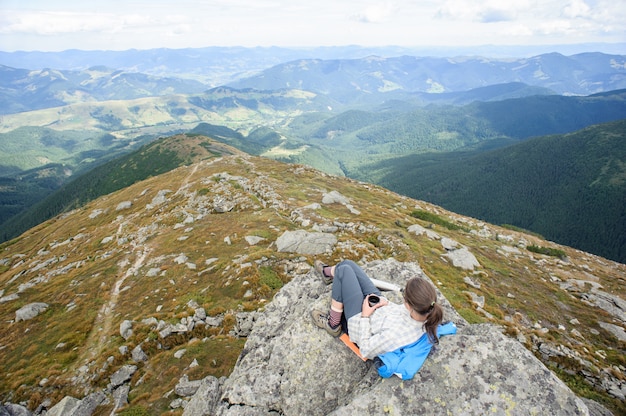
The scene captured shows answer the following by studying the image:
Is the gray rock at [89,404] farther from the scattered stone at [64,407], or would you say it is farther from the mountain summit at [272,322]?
the scattered stone at [64,407]

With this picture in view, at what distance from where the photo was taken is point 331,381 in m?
10.3

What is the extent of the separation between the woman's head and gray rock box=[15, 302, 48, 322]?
3807 cm

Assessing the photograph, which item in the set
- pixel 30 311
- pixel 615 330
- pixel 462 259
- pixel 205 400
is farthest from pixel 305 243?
pixel 30 311

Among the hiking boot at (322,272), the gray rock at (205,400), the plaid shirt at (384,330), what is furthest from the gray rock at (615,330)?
the gray rock at (205,400)

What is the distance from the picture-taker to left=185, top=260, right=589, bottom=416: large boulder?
26.9 feet

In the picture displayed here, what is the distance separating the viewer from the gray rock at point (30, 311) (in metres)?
29.2

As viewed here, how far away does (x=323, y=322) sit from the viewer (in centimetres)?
1135

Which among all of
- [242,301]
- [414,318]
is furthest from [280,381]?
[242,301]

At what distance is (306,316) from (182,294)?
1570 cm

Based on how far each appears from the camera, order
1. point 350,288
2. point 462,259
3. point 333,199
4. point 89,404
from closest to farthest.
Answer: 1. point 350,288
2. point 89,404
3. point 462,259
4. point 333,199

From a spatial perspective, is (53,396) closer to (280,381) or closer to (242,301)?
(242,301)

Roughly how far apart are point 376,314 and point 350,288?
143 cm

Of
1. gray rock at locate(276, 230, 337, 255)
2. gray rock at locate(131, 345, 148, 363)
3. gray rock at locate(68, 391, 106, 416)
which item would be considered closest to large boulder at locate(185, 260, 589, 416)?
gray rock at locate(68, 391, 106, 416)

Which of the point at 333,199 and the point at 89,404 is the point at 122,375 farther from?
the point at 333,199
